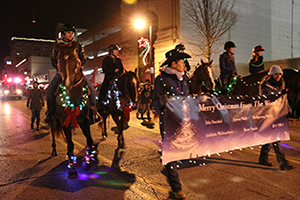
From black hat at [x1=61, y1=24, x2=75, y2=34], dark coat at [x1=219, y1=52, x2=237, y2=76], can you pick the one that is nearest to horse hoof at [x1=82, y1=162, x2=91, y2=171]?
black hat at [x1=61, y1=24, x2=75, y2=34]

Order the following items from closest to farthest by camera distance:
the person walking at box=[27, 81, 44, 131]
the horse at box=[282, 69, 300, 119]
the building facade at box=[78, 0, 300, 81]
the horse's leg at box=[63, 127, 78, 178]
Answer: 1. the horse's leg at box=[63, 127, 78, 178]
2. the horse at box=[282, 69, 300, 119]
3. the person walking at box=[27, 81, 44, 131]
4. the building facade at box=[78, 0, 300, 81]

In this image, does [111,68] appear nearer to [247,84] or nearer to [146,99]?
[247,84]

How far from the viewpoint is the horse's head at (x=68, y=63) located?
16.4 ft

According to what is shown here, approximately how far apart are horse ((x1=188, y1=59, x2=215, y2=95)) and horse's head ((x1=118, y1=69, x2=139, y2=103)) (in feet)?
5.45

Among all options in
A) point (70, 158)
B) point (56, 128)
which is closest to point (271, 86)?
point (70, 158)

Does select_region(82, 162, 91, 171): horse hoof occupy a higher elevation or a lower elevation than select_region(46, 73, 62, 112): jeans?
lower

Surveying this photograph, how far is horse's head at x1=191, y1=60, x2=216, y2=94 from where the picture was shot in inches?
280

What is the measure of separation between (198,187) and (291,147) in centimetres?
422

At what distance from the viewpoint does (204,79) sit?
23.6ft

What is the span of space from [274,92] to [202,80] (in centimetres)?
207

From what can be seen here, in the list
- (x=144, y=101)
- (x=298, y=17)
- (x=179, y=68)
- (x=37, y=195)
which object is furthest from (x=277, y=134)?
(x=298, y=17)

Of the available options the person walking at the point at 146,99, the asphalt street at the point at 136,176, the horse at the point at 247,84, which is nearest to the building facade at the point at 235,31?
the person walking at the point at 146,99

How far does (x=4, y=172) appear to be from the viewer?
537 cm

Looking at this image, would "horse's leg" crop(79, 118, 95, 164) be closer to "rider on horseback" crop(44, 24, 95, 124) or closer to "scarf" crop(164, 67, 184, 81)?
"rider on horseback" crop(44, 24, 95, 124)
